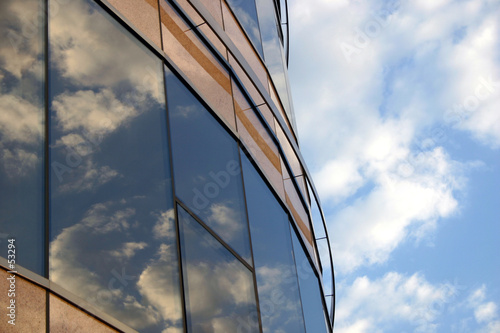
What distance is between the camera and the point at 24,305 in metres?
4.90

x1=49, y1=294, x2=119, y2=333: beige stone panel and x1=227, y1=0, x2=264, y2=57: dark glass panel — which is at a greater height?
x1=227, y1=0, x2=264, y2=57: dark glass panel

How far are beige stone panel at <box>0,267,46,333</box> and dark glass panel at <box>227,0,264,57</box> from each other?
9247 millimetres

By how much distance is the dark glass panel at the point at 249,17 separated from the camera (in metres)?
12.8

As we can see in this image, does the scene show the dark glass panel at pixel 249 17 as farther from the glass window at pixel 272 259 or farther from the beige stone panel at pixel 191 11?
the glass window at pixel 272 259

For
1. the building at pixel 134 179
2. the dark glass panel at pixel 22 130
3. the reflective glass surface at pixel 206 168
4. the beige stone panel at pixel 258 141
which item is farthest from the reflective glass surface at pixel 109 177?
the beige stone panel at pixel 258 141

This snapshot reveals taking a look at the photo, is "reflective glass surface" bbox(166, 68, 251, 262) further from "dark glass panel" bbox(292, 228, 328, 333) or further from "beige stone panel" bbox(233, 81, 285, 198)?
"dark glass panel" bbox(292, 228, 328, 333)

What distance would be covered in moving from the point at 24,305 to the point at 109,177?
2099 mm

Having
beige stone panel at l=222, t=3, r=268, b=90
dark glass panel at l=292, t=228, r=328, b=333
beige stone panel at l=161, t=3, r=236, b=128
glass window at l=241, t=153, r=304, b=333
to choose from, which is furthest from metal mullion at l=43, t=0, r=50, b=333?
→ dark glass panel at l=292, t=228, r=328, b=333

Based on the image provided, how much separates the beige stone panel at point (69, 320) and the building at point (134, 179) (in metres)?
0.01

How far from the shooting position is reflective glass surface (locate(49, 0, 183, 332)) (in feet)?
19.2

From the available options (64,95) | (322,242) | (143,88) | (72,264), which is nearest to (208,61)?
(143,88)

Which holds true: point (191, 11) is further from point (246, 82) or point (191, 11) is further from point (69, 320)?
point (69, 320)

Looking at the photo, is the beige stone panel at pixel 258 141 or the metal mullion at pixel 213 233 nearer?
the metal mullion at pixel 213 233

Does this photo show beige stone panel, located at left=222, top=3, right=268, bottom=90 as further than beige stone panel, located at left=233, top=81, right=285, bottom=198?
Yes
